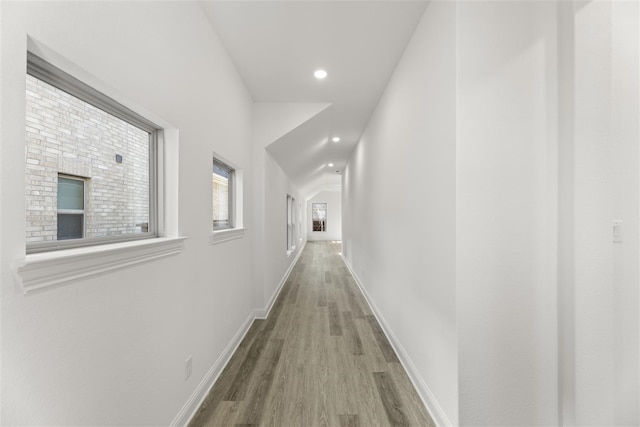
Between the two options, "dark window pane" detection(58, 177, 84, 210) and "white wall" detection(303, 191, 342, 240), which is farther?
"white wall" detection(303, 191, 342, 240)

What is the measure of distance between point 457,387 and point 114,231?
1923 mm

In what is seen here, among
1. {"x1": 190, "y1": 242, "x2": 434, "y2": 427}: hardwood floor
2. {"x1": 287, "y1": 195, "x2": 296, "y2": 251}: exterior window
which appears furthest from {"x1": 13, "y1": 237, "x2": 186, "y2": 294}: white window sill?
{"x1": 287, "y1": 195, "x2": 296, "y2": 251}: exterior window

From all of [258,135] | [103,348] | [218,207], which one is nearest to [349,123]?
[258,135]

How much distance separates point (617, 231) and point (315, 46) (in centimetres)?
242

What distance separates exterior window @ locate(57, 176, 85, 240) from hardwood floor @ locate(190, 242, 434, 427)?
4.70 feet

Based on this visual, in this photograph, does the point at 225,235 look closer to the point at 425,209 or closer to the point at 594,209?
the point at 425,209

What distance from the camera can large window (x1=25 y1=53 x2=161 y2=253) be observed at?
885 millimetres

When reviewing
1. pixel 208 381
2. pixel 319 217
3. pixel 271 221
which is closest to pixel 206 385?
pixel 208 381

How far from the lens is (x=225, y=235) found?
7.81 ft

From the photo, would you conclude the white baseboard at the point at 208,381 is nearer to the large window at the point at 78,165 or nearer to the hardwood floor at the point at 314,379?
the hardwood floor at the point at 314,379

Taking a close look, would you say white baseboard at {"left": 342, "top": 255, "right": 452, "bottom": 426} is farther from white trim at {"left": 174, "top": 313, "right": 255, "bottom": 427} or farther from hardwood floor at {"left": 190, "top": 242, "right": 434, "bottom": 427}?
white trim at {"left": 174, "top": 313, "right": 255, "bottom": 427}

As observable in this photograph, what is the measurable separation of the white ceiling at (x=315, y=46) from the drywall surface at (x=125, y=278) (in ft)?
0.96

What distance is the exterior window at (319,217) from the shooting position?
14117 mm

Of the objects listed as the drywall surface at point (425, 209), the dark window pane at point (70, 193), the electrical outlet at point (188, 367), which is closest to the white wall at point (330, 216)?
the drywall surface at point (425, 209)
